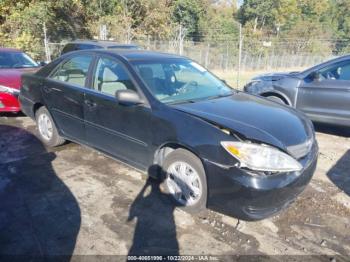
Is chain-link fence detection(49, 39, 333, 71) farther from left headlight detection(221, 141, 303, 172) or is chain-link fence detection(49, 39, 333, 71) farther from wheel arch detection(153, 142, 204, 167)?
left headlight detection(221, 141, 303, 172)

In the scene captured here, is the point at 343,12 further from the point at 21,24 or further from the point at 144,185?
the point at 144,185

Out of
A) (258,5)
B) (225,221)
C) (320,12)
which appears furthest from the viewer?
(320,12)

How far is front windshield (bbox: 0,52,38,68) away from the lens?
795 centimetres

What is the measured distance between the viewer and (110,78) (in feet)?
14.1

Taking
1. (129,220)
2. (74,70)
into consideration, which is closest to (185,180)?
(129,220)

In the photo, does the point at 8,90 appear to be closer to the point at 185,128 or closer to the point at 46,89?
the point at 46,89

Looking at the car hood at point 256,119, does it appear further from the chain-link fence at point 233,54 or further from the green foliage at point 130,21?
the green foliage at point 130,21

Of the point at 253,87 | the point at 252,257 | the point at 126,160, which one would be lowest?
the point at 252,257

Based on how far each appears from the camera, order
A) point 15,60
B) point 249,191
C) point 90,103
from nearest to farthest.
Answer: point 249,191 < point 90,103 < point 15,60

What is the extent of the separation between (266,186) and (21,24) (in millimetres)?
17589

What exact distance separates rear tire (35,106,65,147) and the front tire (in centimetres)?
235

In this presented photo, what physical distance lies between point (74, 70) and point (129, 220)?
2.42 m

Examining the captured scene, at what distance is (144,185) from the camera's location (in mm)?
4207

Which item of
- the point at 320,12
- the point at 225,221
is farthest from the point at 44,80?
the point at 320,12
